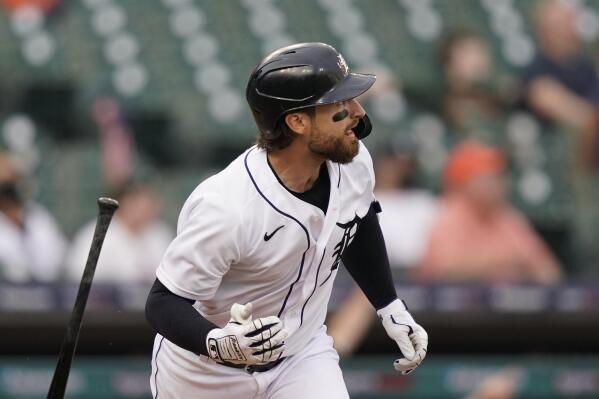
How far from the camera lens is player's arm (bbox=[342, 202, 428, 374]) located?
340 cm

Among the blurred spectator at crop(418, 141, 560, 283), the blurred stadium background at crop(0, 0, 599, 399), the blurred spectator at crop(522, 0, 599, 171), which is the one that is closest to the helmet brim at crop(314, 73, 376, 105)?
the blurred stadium background at crop(0, 0, 599, 399)

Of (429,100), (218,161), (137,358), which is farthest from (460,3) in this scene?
(137,358)

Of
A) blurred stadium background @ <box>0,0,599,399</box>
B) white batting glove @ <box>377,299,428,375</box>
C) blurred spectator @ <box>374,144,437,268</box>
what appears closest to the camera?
white batting glove @ <box>377,299,428,375</box>

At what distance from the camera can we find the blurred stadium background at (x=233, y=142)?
18.9ft

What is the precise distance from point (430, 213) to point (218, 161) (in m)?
1.70

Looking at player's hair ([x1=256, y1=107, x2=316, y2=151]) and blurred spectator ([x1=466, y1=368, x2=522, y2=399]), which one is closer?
player's hair ([x1=256, y1=107, x2=316, y2=151])

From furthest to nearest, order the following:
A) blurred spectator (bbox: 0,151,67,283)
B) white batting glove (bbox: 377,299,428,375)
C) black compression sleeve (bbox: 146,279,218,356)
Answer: blurred spectator (bbox: 0,151,67,283) < white batting glove (bbox: 377,299,428,375) < black compression sleeve (bbox: 146,279,218,356)

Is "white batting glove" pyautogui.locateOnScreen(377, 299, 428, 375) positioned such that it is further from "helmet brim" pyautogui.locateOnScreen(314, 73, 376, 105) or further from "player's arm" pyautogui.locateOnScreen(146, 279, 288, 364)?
"helmet brim" pyautogui.locateOnScreen(314, 73, 376, 105)

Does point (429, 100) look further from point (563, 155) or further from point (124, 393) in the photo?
point (124, 393)

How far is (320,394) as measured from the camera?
126 inches

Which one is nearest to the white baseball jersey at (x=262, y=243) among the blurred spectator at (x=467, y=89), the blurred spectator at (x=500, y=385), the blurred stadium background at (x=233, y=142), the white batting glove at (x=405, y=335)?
the white batting glove at (x=405, y=335)

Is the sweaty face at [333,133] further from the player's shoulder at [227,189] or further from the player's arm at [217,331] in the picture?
the player's arm at [217,331]

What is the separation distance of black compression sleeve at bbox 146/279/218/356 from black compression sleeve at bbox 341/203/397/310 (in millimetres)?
603

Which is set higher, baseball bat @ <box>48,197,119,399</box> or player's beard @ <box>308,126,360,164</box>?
player's beard @ <box>308,126,360,164</box>
